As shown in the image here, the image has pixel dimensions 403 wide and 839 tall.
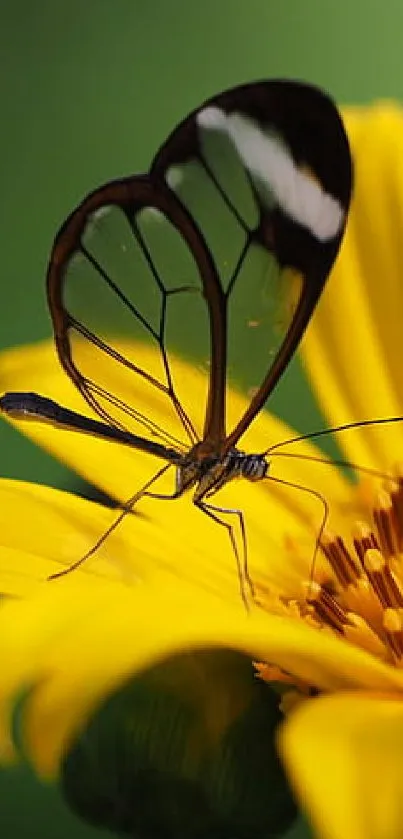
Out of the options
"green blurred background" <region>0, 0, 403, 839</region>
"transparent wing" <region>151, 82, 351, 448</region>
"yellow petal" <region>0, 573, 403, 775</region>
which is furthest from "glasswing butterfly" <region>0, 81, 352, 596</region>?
"green blurred background" <region>0, 0, 403, 839</region>

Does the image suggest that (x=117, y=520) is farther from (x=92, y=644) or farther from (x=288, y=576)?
(x=92, y=644)

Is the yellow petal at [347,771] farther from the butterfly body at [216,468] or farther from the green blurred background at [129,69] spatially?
the green blurred background at [129,69]

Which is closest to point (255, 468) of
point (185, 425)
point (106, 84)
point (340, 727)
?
point (185, 425)

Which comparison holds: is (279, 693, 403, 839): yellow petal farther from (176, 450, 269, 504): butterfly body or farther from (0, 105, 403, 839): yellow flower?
(176, 450, 269, 504): butterfly body

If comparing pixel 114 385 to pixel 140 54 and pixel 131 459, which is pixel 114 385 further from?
pixel 140 54

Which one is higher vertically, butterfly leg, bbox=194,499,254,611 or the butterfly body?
the butterfly body

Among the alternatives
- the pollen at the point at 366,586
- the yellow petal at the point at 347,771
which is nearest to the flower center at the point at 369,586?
the pollen at the point at 366,586
